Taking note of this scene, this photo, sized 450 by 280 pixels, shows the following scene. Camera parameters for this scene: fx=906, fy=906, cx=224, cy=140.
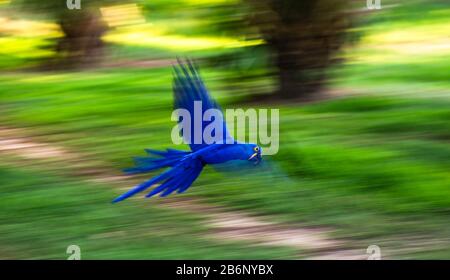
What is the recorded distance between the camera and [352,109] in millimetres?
5211

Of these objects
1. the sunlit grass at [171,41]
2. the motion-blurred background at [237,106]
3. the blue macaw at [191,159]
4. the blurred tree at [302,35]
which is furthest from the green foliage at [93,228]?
the blurred tree at [302,35]

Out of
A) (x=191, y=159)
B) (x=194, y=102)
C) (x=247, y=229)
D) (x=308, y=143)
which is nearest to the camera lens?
(x=247, y=229)

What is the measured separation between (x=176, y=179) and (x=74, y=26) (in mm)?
1856

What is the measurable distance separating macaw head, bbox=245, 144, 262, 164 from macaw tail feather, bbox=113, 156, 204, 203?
0.78 ft

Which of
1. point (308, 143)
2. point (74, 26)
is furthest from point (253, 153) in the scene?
point (74, 26)

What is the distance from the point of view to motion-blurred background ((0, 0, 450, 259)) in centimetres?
428

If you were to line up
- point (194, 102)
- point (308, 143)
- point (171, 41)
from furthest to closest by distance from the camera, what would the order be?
point (171, 41) → point (308, 143) → point (194, 102)

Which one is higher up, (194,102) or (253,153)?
(194,102)

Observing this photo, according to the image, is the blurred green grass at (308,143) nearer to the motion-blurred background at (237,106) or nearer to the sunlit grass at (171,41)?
the motion-blurred background at (237,106)

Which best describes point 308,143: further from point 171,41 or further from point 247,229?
point 171,41

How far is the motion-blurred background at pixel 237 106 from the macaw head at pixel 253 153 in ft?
0.23

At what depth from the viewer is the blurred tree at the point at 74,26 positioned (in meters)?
5.77

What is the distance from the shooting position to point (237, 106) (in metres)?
5.01

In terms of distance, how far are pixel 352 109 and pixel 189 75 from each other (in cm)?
98
